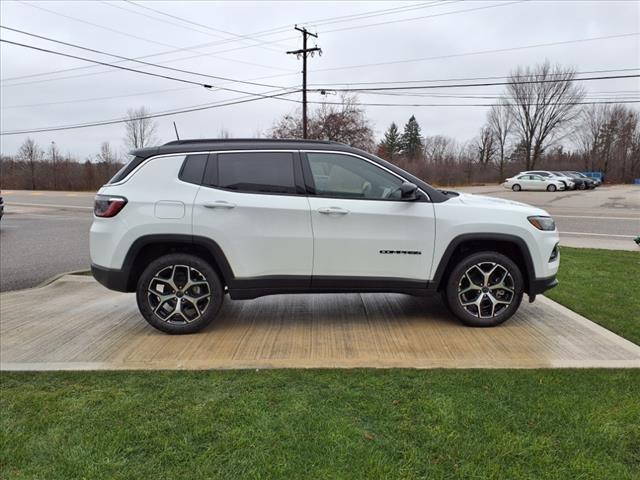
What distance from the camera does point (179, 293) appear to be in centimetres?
452

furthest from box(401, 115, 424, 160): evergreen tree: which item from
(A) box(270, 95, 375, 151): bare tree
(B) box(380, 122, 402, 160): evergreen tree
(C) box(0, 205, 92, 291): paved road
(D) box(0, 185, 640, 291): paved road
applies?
(C) box(0, 205, 92, 291): paved road

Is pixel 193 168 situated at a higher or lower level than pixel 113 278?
higher

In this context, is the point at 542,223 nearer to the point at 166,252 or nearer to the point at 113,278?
the point at 166,252

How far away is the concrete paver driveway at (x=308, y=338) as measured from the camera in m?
3.86

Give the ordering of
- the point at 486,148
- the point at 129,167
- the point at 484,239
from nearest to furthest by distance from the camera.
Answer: the point at 129,167 < the point at 484,239 < the point at 486,148

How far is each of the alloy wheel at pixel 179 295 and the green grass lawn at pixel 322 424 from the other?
3.09 feet

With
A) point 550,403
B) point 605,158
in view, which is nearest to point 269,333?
point 550,403

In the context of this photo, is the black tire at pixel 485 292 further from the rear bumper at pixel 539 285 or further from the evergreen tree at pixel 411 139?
the evergreen tree at pixel 411 139

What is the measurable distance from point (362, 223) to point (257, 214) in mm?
992

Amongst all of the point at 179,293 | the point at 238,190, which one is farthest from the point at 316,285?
the point at 179,293

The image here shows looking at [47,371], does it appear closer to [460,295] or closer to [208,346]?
[208,346]

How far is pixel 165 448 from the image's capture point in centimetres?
262

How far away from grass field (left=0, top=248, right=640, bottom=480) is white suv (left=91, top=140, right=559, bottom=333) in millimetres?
1084

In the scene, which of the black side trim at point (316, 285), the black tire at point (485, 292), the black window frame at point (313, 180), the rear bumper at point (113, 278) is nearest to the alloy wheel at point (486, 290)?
the black tire at point (485, 292)
